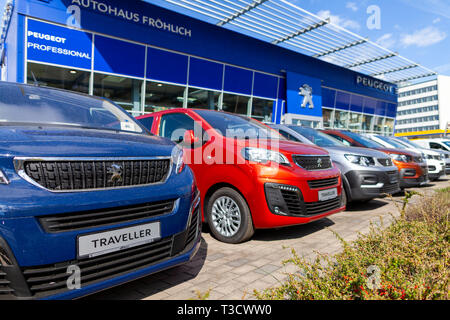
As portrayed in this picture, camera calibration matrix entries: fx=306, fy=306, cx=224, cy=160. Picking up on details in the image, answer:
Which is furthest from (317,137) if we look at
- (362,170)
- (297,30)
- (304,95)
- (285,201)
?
(304,95)

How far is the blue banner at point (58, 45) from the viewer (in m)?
9.48

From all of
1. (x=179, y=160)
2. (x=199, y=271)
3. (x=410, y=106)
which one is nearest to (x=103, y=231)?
(x=179, y=160)

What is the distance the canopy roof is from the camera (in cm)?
1276

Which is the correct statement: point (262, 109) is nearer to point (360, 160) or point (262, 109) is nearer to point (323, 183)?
point (360, 160)

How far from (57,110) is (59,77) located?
8.70 m

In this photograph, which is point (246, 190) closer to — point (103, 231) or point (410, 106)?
point (103, 231)

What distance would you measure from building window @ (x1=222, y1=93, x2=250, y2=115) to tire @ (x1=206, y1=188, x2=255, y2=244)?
435 inches

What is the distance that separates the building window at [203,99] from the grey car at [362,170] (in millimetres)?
7719

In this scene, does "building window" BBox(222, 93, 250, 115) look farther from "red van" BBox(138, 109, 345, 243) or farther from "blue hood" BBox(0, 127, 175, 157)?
"blue hood" BBox(0, 127, 175, 157)

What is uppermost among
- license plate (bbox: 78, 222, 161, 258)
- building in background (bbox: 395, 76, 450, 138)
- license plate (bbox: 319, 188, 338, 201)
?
building in background (bbox: 395, 76, 450, 138)

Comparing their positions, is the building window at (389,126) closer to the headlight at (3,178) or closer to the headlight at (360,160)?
the headlight at (360,160)

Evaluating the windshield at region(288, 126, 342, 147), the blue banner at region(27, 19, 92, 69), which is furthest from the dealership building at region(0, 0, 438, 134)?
the windshield at region(288, 126, 342, 147)

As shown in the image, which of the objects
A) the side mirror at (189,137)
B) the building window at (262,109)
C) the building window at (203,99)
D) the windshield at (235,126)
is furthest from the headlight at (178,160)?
the building window at (262,109)
